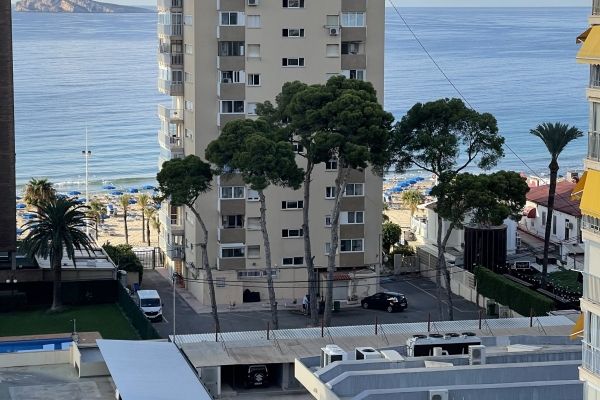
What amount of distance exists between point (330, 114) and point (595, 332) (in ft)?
109

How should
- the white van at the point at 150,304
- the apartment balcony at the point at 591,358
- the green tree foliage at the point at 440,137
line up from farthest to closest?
the white van at the point at 150,304 → the green tree foliage at the point at 440,137 → the apartment balcony at the point at 591,358

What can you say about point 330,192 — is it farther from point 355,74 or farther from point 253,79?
point 253,79

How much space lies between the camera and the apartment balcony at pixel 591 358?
24.9 metres

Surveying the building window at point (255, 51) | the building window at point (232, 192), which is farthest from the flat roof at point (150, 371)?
the building window at point (255, 51)

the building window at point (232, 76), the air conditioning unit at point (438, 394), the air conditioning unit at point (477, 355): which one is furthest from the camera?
the building window at point (232, 76)

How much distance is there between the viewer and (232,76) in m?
64.4

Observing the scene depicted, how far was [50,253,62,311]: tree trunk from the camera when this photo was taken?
196 feet

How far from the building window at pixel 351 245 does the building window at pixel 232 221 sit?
4437 mm

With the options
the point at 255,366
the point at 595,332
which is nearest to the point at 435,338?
the point at 255,366

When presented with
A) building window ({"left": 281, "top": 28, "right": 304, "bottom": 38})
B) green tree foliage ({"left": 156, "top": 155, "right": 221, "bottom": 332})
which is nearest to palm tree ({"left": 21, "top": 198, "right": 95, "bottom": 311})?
green tree foliage ({"left": 156, "top": 155, "right": 221, "bottom": 332})

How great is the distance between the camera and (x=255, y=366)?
48.7 meters

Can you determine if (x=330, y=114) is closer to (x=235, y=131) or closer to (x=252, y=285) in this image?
(x=235, y=131)

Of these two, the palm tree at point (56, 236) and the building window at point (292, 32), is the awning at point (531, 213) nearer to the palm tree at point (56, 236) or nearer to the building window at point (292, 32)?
the building window at point (292, 32)

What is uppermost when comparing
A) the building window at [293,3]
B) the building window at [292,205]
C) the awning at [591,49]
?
the building window at [293,3]
